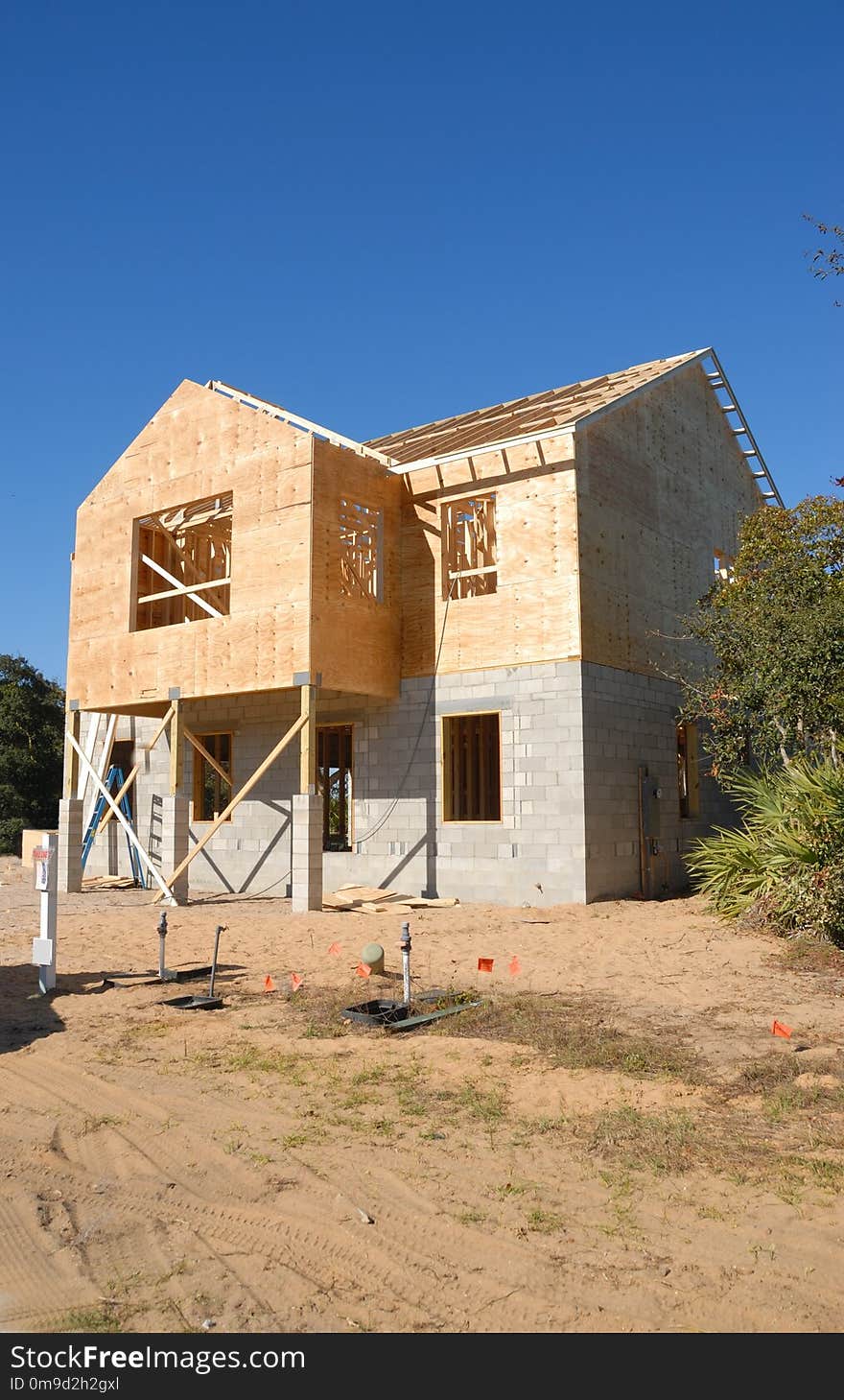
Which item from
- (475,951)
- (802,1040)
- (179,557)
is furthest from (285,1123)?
(179,557)

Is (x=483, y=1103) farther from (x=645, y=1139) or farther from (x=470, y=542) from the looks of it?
(x=470, y=542)

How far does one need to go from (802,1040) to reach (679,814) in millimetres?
11805

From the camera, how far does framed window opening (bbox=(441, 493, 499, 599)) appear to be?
18.0 m

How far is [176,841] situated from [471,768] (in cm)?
525

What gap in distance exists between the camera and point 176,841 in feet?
57.0

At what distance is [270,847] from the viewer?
Result: 19.5 meters

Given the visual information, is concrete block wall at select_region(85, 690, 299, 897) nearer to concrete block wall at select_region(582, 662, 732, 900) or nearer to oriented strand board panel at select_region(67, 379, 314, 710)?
oriented strand board panel at select_region(67, 379, 314, 710)

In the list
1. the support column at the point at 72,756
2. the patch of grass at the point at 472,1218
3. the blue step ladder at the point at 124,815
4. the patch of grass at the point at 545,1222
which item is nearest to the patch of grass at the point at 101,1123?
the patch of grass at the point at 472,1218

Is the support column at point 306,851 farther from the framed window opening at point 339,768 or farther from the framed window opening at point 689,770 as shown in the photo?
the framed window opening at point 689,770

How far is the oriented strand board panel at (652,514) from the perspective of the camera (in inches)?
661

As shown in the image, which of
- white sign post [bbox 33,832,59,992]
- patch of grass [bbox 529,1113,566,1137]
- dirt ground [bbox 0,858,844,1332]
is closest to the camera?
dirt ground [bbox 0,858,844,1332]

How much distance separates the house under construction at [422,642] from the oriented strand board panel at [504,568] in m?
0.04

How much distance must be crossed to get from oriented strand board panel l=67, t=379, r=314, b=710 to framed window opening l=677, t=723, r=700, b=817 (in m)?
8.17

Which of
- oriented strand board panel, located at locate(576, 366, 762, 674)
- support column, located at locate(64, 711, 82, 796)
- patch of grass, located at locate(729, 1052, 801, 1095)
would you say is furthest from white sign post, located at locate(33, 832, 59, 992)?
support column, located at locate(64, 711, 82, 796)
